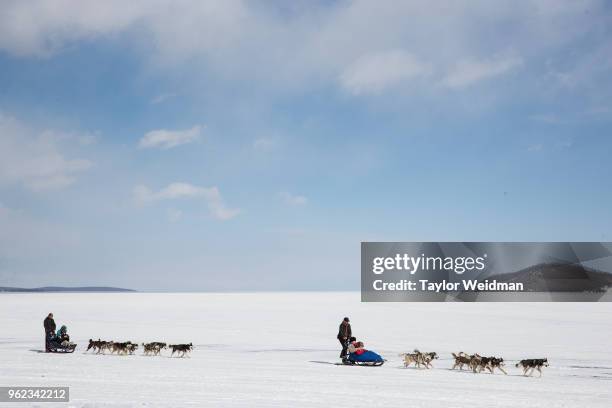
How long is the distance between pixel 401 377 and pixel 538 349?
11632 millimetres

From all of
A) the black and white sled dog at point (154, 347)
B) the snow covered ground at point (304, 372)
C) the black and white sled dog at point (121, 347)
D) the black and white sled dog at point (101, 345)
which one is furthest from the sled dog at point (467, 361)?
the black and white sled dog at point (101, 345)

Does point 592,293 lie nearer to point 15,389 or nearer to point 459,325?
point 459,325

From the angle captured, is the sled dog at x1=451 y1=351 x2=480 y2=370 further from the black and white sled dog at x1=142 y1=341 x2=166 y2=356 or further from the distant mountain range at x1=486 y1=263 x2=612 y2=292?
the distant mountain range at x1=486 y1=263 x2=612 y2=292

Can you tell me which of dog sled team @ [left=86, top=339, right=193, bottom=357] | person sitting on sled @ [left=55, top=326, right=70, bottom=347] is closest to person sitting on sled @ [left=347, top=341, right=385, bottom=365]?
dog sled team @ [left=86, top=339, right=193, bottom=357]

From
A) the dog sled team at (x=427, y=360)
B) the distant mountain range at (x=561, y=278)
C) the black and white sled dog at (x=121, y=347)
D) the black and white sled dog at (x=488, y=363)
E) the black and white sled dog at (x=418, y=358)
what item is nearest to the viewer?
the dog sled team at (x=427, y=360)

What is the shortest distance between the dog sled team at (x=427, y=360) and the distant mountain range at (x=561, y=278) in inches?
1676

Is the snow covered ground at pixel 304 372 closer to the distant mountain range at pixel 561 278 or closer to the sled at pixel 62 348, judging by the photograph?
the sled at pixel 62 348

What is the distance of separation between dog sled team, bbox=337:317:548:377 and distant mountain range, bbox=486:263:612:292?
42.6 m

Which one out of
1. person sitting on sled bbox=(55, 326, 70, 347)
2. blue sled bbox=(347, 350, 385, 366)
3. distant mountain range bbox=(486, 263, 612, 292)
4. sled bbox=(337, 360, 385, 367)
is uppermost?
distant mountain range bbox=(486, 263, 612, 292)

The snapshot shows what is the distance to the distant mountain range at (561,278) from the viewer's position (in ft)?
213

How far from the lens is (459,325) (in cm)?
3994

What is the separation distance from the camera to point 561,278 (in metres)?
71.8

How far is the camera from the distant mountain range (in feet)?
213

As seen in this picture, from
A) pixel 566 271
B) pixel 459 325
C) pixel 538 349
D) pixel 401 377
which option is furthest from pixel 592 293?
pixel 401 377
